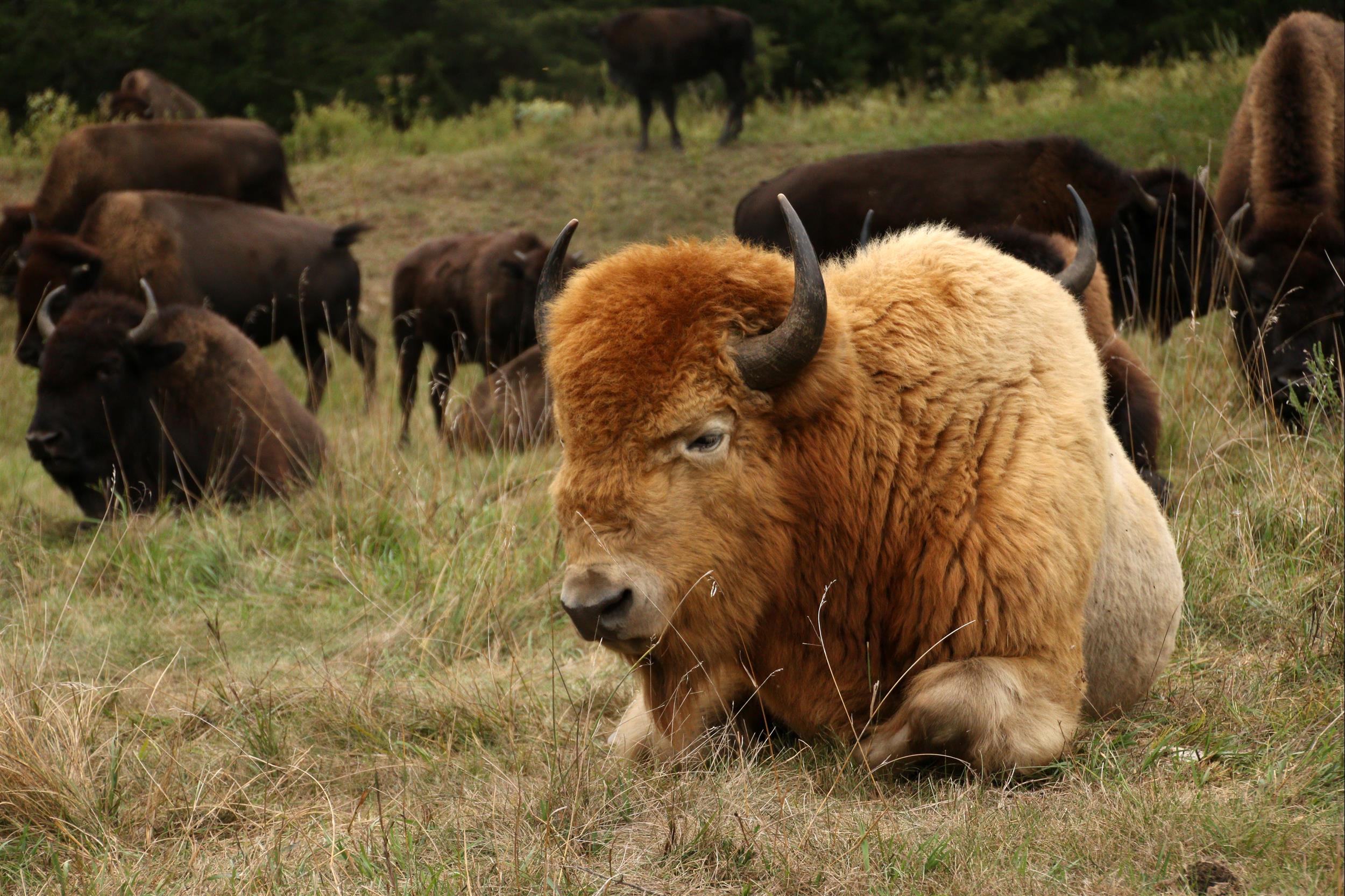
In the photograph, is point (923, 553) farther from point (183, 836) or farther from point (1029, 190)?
point (1029, 190)

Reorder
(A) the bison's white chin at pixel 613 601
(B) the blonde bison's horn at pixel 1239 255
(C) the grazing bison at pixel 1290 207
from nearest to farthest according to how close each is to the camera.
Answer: (A) the bison's white chin at pixel 613 601 < (C) the grazing bison at pixel 1290 207 < (B) the blonde bison's horn at pixel 1239 255

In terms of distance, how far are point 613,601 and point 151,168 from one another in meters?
14.2

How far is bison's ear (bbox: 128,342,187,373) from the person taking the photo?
26.3 feet

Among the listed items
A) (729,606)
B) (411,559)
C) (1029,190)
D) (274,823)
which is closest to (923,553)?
(729,606)

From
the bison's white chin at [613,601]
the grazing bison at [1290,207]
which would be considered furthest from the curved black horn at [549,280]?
the grazing bison at [1290,207]

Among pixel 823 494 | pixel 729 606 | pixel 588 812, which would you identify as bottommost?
pixel 588 812

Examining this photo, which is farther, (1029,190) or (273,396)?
(1029,190)

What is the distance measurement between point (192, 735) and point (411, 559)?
1.68 metres

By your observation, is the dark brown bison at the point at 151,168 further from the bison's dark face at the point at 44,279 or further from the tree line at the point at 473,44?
the tree line at the point at 473,44

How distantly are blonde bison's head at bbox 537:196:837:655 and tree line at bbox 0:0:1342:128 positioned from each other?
21123 mm

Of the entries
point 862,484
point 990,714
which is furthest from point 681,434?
point 990,714

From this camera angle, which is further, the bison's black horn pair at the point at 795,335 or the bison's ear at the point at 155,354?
the bison's ear at the point at 155,354

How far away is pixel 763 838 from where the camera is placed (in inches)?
115

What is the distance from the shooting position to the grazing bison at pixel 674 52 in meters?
18.9
